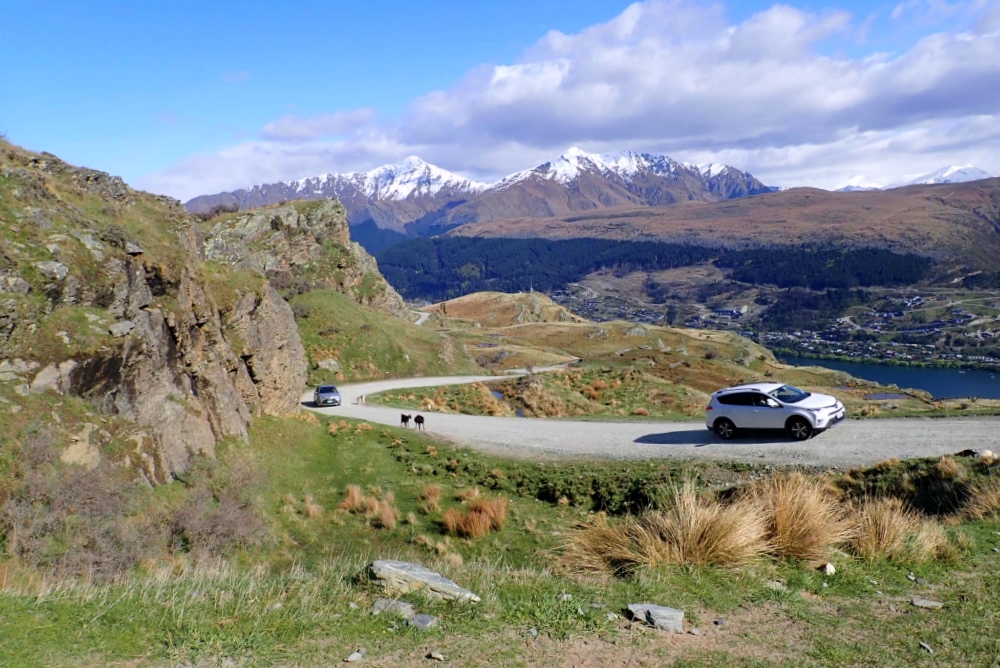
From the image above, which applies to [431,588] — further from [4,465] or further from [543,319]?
[543,319]

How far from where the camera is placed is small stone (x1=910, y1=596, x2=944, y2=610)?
6.86 meters

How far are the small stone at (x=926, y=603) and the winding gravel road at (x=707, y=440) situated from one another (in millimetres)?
9858

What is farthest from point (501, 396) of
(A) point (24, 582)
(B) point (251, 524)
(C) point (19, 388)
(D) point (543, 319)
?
(D) point (543, 319)

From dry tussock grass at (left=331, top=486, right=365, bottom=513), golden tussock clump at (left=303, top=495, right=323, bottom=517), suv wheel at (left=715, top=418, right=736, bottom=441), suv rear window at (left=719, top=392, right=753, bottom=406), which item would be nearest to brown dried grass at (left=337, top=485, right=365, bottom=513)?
dry tussock grass at (left=331, top=486, right=365, bottom=513)

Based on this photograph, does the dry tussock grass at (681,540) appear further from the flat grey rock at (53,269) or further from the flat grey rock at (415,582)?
the flat grey rock at (53,269)

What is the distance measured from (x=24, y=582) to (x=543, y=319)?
124953 mm

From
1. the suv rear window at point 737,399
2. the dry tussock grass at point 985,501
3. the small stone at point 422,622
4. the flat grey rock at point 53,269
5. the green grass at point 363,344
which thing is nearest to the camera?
the small stone at point 422,622

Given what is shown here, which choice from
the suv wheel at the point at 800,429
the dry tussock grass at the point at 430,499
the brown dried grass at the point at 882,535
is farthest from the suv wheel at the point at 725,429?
the brown dried grass at the point at 882,535

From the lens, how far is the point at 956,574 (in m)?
7.80

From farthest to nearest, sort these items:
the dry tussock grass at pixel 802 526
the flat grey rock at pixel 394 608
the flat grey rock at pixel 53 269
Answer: the flat grey rock at pixel 53 269 → the dry tussock grass at pixel 802 526 → the flat grey rock at pixel 394 608

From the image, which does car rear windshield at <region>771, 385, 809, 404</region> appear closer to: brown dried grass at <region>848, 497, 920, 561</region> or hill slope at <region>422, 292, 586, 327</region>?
brown dried grass at <region>848, 497, 920, 561</region>

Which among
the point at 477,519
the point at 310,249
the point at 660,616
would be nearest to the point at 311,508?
the point at 477,519

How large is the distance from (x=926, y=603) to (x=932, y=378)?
165m

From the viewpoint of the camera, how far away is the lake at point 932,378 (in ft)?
404
